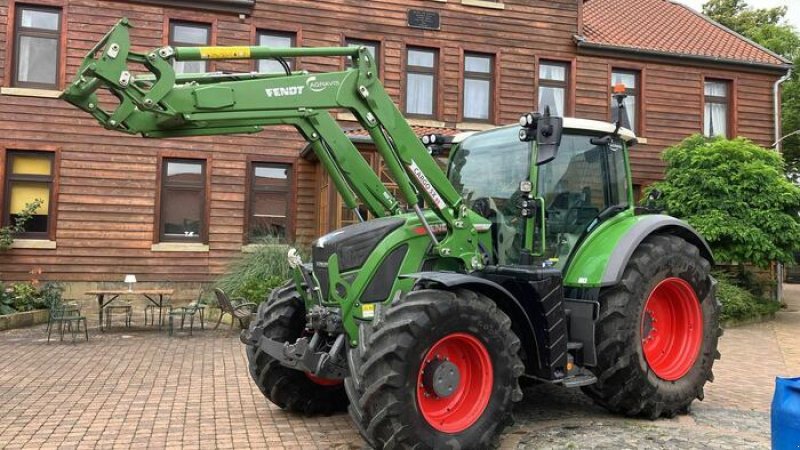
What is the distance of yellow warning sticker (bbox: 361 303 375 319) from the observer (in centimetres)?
446

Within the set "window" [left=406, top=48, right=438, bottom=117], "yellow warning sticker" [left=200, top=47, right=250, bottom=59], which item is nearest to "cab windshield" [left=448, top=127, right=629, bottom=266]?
"yellow warning sticker" [left=200, top=47, right=250, bottom=59]

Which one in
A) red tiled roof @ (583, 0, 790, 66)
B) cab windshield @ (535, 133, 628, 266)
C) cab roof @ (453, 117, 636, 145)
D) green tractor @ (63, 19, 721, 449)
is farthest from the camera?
red tiled roof @ (583, 0, 790, 66)

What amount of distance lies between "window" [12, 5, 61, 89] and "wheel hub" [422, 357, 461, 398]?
11.6 meters

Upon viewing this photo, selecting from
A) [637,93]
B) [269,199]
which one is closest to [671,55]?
[637,93]

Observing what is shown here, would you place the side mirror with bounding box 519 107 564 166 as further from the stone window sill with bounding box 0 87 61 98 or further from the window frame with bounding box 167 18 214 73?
the stone window sill with bounding box 0 87 61 98

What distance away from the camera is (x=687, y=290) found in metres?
5.48

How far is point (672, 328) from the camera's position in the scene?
5.60 meters

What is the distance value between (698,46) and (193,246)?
13155mm

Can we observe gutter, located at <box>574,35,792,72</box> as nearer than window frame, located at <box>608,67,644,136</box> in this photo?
Yes

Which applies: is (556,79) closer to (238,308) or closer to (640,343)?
(238,308)

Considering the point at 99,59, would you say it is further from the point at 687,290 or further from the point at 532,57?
the point at 532,57

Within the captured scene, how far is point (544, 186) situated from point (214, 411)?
334 centimetres

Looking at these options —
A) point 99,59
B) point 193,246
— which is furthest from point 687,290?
point 193,246

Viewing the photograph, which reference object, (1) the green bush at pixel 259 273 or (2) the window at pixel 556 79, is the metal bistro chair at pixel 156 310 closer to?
(1) the green bush at pixel 259 273
